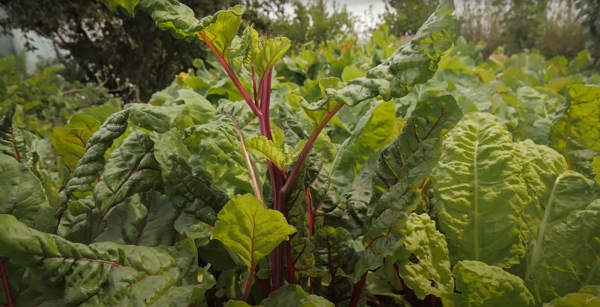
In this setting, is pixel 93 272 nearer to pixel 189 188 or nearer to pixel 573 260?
pixel 189 188

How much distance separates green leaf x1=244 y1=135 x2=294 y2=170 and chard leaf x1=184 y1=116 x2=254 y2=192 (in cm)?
6

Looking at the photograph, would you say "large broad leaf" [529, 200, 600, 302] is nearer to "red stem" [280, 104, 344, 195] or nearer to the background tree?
"red stem" [280, 104, 344, 195]

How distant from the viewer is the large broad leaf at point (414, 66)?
1.93 ft

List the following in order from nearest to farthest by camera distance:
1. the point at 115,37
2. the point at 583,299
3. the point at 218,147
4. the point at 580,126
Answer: the point at 583,299 → the point at 218,147 → the point at 580,126 → the point at 115,37

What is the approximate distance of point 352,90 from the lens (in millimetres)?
582

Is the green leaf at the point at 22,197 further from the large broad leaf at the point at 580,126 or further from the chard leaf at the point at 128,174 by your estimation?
the large broad leaf at the point at 580,126

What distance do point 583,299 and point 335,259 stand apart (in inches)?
12.3

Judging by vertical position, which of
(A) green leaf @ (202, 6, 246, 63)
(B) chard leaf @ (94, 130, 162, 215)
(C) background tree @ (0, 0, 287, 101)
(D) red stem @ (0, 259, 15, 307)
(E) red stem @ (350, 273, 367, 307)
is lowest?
(D) red stem @ (0, 259, 15, 307)

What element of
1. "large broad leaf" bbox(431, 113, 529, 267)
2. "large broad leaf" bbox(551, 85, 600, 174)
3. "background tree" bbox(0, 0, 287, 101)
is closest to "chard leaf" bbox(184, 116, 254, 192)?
"large broad leaf" bbox(431, 113, 529, 267)

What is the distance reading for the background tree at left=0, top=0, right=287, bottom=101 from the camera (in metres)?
4.49

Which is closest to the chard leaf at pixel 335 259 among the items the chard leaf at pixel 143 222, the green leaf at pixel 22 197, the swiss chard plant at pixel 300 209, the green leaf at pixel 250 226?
the swiss chard plant at pixel 300 209

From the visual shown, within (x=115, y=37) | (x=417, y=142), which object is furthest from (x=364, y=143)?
(x=115, y=37)

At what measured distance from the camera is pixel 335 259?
0.67 meters

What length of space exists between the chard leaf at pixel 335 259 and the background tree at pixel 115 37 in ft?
13.2
